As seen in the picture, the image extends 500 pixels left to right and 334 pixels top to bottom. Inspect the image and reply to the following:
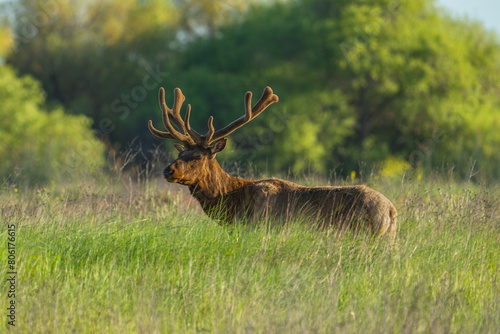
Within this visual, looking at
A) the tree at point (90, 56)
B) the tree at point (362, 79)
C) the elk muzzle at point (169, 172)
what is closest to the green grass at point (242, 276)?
the elk muzzle at point (169, 172)

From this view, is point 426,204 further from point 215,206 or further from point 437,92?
point 437,92

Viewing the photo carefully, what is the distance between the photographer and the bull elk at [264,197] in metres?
6.65

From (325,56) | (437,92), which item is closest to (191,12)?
(325,56)

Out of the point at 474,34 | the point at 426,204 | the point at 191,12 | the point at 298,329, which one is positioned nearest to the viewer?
the point at 298,329

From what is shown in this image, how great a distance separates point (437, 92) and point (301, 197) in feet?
73.0

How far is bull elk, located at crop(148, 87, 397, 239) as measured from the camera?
21.8 feet

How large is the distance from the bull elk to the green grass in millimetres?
249

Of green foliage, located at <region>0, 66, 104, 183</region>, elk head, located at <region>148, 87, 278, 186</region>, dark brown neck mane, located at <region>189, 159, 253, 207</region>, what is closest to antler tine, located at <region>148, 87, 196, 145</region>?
elk head, located at <region>148, 87, 278, 186</region>

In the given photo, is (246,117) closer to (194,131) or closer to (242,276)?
(194,131)

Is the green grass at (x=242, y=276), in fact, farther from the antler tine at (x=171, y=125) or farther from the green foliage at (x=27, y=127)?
the green foliage at (x=27, y=127)

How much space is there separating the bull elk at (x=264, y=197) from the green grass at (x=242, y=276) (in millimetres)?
249

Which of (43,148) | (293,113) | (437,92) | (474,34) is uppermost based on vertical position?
(474,34)

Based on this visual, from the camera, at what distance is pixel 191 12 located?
36.6 meters

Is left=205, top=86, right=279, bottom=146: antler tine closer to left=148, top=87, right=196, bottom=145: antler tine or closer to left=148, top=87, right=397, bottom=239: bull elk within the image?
left=148, top=87, right=397, bottom=239: bull elk
